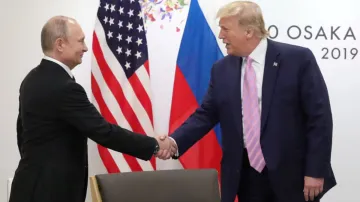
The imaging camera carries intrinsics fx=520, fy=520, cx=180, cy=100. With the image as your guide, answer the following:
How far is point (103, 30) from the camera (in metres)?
3.46

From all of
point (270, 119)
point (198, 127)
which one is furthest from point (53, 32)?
point (270, 119)

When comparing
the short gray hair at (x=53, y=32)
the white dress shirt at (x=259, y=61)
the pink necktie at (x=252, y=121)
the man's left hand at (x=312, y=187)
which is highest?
the short gray hair at (x=53, y=32)

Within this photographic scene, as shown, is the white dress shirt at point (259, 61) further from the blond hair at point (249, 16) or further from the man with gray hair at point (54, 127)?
the man with gray hair at point (54, 127)

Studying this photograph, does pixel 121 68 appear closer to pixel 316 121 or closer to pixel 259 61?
pixel 259 61

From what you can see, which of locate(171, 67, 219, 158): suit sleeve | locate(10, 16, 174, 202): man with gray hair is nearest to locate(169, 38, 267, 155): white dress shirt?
locate(171, 67, 219, 158): suit sleeve

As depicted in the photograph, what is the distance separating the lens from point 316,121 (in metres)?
2.60

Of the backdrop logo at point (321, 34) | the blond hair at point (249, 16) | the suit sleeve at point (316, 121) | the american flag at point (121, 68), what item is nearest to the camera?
the suit sleeve at point (316, 121)

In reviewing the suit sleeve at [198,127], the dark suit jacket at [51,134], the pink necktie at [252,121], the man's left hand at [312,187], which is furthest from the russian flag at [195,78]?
the dark suit jacket at [51,134]

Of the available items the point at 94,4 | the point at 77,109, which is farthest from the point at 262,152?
the point at 94,4

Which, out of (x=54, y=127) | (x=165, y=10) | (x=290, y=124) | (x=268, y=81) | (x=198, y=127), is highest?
(x=165, y=10)

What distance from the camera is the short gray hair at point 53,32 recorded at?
250cm

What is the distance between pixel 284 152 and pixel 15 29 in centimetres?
208

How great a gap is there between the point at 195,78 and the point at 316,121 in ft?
3.66

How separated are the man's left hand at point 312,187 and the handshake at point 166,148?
789mm
